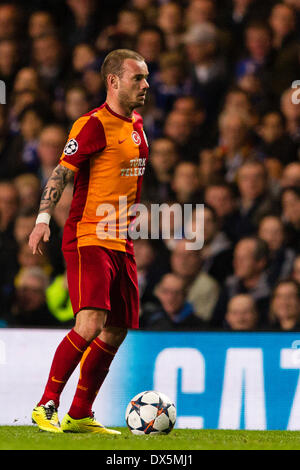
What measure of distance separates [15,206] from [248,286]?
192 cm

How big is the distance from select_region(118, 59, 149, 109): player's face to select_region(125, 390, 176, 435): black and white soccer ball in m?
1.50

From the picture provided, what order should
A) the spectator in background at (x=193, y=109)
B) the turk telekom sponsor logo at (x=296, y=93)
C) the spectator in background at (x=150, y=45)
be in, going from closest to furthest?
the turk telekom sponsor logo at (x=296, y=93) < the spectator in background at (x=193, y=109) < the spectator in background at (x=150, y=45)

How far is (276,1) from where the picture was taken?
24.8 ft

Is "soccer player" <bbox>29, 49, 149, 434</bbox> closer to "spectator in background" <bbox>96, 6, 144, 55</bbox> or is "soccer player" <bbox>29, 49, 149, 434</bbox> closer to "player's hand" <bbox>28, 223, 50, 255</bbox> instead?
"player's hand" <bbox>28, 223, 50, 255</bbox>

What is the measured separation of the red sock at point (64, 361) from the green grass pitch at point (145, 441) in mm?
200

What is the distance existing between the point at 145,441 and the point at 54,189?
4.15ft

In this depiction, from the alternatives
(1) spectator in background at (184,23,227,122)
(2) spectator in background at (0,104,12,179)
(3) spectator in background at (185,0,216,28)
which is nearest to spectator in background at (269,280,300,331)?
(1) spectator in background at (184,23,227,122)

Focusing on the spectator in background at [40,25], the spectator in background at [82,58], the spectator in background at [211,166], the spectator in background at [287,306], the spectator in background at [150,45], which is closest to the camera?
the spectator in background at [287,306]

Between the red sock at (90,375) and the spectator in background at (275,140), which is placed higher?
the spectator in background at (275,140)

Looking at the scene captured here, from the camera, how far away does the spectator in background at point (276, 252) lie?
624 cm

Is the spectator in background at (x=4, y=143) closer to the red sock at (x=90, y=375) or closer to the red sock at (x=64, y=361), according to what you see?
the red sock at (x=90, y=375)

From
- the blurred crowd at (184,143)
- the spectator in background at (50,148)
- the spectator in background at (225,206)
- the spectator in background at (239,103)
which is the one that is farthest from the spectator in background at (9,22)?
the spectator in background at (225,206)

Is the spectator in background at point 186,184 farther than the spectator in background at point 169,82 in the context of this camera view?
No

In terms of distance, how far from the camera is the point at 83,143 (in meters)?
4.35
